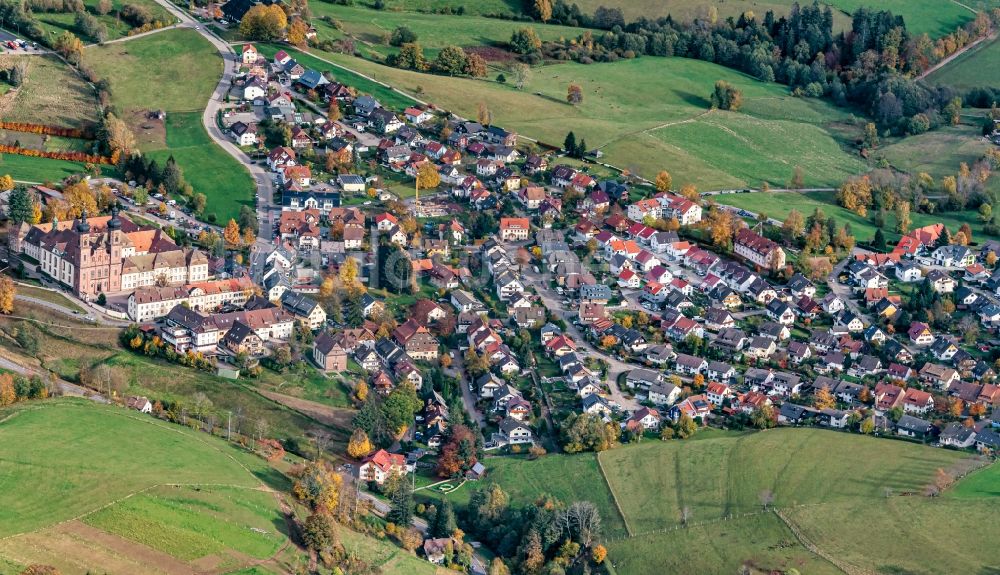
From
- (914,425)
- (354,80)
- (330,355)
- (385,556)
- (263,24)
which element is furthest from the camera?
(263,24)

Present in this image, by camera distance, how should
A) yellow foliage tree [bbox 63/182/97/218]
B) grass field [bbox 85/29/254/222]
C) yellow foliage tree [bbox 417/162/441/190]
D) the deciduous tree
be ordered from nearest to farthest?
the deciduous tree → yellow foliage tree [bbox 63/182/97/218] → grass field [bbox 85/29/254/222] → yellow foliage tree [bbox 417/162/441/190]

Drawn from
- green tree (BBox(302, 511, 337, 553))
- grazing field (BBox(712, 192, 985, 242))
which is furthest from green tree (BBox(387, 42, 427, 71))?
green tree (BBox(302, 511, 337, 553))

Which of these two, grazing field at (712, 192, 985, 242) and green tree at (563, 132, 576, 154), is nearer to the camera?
grazing field at (712, 192, 985, 242)

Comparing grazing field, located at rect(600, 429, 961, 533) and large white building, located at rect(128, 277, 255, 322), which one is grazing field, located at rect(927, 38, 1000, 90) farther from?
large white building, located at rect(128, 277, 255, 322)

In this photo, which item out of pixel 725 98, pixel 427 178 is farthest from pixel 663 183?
pixel 725 98

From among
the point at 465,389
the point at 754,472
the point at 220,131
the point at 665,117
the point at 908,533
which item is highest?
the point at 665,117

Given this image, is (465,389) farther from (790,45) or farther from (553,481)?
(790,45)

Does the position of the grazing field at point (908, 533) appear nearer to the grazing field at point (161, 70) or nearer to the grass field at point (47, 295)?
the grass field at point (47, 295)
